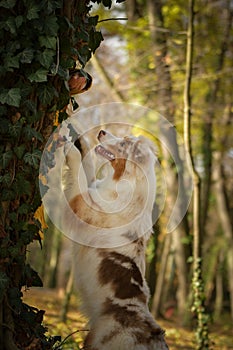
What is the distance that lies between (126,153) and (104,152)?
0.77 feet

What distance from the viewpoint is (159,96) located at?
1267 cm

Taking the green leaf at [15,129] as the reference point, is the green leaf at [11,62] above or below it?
above

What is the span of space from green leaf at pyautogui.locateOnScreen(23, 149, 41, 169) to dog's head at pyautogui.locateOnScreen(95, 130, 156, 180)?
176 centimetres

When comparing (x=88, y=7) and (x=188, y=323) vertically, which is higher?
(x=88, y=7)

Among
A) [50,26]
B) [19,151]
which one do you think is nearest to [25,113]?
[19,151]

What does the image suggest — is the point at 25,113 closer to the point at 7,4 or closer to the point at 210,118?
the point at 7,4

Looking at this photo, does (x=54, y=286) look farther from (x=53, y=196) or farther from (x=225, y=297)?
(x=53, y=196)

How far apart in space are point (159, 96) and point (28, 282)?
9.06 meters

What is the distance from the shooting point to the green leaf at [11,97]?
3674 millimetres

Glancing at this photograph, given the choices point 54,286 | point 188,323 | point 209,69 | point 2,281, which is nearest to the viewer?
point 2,281

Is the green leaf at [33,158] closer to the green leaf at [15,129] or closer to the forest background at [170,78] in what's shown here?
the green leaf at [15,129]

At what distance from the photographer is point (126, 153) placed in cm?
569

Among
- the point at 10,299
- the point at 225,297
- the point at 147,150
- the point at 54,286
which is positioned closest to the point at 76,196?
the point at 147,150

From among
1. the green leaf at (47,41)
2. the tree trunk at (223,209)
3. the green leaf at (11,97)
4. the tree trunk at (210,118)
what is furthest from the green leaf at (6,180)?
the tree trunk at (223,209)
